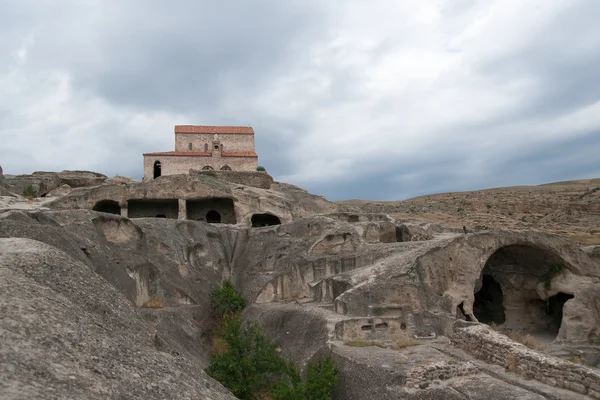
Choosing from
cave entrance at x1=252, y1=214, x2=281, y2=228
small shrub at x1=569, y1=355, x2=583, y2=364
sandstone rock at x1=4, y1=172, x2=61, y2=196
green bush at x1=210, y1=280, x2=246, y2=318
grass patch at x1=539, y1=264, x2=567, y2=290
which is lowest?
small shrub at x1=569, y1=355, x2=583, y2=364

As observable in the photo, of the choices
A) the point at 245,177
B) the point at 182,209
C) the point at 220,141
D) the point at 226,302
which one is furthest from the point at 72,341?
the point at 220,141

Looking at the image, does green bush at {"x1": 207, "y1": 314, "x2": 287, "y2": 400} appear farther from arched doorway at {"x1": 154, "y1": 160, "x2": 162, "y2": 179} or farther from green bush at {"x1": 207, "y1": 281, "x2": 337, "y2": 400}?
arched doorway at {"x1": 154, "y1": 160, "x2": 162, "y2": 179}

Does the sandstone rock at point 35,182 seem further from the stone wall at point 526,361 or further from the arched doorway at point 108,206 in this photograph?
the stone wall at point 526,361

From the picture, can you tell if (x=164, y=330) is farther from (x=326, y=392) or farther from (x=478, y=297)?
(x=478, y=297)

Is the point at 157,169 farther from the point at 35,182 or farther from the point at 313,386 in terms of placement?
the point at 313,386

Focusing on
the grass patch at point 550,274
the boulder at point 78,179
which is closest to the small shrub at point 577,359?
the grass patch at point 550,274

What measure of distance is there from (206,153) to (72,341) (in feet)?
108

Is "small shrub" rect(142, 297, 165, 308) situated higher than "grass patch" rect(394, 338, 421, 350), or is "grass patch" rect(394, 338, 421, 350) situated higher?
"small shrub" rect(142, 297, 165, 308)

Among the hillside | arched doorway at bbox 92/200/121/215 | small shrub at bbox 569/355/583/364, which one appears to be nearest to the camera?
small shrub at bbox 569/355/583/364

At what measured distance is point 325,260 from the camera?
66.4ft

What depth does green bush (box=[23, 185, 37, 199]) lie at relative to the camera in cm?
2938

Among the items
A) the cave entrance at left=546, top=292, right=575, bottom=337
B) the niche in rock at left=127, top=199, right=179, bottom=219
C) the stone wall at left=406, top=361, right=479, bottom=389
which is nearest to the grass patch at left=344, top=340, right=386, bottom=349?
the stone wall at left=406, top=361, right=479, bottom=389

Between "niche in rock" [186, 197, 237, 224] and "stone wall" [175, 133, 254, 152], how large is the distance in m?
13.9

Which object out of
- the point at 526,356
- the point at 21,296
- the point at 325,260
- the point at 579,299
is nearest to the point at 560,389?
the point at 526,356
